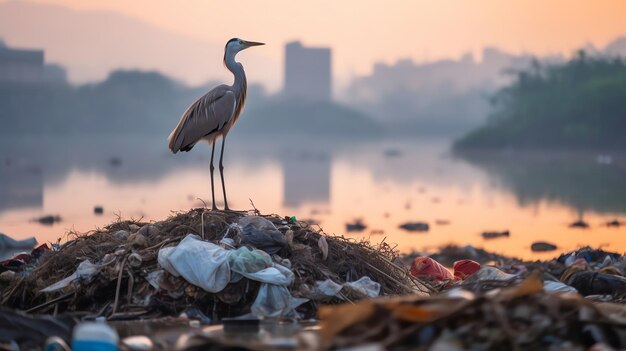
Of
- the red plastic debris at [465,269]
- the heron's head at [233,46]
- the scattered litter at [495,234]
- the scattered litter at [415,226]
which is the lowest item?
the scattered litter at [495,234]

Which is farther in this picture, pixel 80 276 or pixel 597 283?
pixel 597 283

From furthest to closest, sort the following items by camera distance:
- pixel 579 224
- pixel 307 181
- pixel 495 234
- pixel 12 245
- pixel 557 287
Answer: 1. pixel 307 181
2. pixel 579 224
3. pixel 495 234
4. pixel 12 245
5. pixel 557 287

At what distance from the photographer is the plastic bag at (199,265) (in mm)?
7211

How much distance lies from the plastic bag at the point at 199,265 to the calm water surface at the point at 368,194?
595 centimetres

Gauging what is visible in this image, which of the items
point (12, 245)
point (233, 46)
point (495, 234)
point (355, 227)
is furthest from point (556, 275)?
point (355, 227)

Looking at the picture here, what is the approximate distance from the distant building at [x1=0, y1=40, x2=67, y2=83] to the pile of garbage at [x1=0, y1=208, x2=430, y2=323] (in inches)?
2191

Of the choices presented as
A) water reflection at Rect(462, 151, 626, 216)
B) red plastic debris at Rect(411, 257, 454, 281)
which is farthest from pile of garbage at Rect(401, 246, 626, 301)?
water reflection at Rect(462, 151, 626, 216)

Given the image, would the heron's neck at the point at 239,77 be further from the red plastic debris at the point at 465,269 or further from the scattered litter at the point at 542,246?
the scattered litter at the point at 542,246

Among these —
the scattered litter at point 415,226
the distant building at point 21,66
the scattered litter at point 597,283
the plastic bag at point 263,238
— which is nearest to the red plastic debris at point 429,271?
the scattered litter at point 597,283

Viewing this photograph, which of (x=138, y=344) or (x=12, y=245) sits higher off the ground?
(x=138, y=344)

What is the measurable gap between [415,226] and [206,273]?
29.0 feet

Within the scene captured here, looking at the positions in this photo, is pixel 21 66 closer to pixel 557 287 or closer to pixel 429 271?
pixel 429 271

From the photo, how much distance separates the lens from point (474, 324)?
16.1 feet

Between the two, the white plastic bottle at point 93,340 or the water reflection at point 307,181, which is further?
the water reflection at point 307,181
